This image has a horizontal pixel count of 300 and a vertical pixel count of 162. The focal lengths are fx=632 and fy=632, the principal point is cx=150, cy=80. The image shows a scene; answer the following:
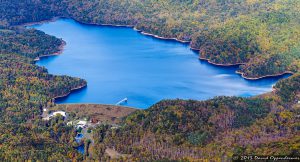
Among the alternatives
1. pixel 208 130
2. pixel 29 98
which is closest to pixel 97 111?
pixel 29 98

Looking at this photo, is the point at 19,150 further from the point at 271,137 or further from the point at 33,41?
the point at 33,41

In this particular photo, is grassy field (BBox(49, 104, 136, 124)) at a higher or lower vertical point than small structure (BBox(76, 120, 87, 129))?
higher

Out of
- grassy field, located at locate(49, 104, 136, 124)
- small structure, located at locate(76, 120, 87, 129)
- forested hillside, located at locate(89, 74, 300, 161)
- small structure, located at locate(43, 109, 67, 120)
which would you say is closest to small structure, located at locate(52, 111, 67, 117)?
small structure, located at locate(43, 109, 67, 120)

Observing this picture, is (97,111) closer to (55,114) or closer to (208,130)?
(55,114)

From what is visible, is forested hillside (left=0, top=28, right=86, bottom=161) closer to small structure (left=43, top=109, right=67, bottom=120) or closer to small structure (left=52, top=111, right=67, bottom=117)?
small structure (left=43, top=109, right=67, bottom=120)

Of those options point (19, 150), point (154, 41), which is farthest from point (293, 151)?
point (154, 41)
